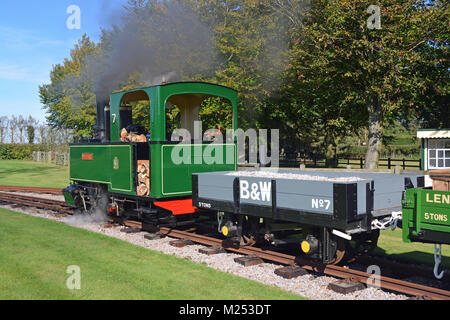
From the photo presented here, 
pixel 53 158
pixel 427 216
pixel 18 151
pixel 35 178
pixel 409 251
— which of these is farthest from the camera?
pixel 18 151

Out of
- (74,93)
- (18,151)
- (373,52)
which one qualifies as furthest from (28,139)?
(373,52)

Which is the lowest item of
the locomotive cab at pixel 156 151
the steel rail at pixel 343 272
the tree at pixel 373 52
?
the steel rail at pixel 343 272

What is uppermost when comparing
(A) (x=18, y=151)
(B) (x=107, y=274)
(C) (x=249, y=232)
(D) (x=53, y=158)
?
(A) (x=18, y=151)

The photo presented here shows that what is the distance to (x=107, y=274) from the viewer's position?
6.73 m

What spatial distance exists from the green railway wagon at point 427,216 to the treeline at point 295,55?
8.06 meters

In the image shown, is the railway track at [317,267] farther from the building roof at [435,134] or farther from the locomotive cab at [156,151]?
the building roof at [435,134]

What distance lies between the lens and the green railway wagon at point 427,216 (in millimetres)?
5371

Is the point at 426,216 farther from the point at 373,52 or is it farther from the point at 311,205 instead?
the point at 373,52

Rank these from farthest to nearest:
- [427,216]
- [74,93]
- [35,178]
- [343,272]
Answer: [74,93] → [35,178] → [343,272] → [427,216]

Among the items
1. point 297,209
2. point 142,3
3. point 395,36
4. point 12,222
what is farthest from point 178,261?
point 142,3

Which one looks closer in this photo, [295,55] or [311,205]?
[311,205]

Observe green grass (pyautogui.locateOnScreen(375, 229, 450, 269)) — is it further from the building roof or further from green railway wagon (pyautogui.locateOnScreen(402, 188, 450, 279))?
the building roof

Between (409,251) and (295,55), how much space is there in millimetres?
12763

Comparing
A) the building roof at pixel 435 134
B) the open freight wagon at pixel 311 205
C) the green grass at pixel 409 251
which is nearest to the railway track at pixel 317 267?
the open freight wagon at pixel 311 205
